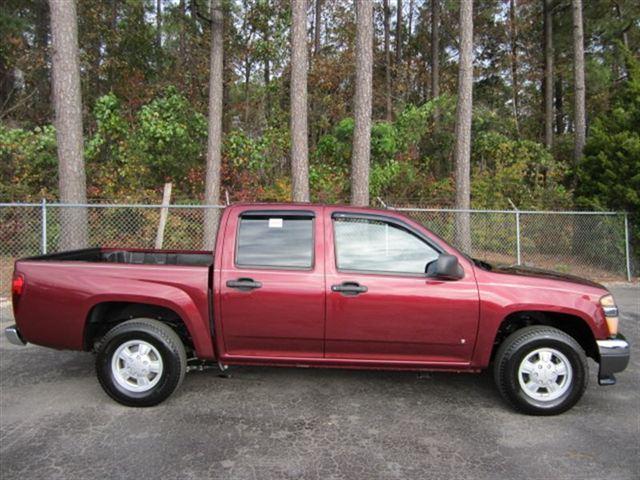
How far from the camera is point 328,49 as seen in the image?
23.9 metres

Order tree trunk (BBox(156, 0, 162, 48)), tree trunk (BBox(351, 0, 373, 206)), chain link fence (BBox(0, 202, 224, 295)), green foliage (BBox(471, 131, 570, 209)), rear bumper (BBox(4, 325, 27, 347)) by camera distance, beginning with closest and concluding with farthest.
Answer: rear bumper (BBox(4, 325, 27, 347)), tree trunk (BBox(351, 0, 373, 206)), chain link fence (BBox(0, 202, 224, 295)), green foliage (BBox(471, 131, 570, 209)), tree trunk (BBox(156, 0, 162, 48))

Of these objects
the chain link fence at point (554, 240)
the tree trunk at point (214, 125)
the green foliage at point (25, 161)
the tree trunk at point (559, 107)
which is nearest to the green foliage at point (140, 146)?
the green foliage at point (25, 161)

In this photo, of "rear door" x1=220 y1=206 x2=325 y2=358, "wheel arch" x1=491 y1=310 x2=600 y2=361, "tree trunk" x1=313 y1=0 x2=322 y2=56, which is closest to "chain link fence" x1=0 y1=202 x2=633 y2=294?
"wheel arch" x1=491 y1=310 x2=600 y2=361

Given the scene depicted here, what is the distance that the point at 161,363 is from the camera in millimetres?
4191

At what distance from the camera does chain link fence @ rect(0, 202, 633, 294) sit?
423 inches

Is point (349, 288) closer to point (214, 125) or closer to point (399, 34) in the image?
point (214, 125)

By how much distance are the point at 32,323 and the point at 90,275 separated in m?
0.68

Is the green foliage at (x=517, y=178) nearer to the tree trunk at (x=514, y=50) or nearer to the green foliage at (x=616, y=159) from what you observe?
the green foliage at (x=616, y=159)

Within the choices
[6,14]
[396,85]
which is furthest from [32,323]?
[396,85]

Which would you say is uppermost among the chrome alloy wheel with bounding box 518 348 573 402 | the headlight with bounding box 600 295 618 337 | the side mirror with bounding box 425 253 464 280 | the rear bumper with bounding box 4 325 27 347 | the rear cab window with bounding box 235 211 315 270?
the rear cab window with bounding box 235 211 315 270

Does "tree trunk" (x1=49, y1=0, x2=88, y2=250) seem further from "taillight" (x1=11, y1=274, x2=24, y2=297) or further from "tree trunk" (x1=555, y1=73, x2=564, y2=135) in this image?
"tree trunk" (x1=555, y1=73, x2=564, y2=135)

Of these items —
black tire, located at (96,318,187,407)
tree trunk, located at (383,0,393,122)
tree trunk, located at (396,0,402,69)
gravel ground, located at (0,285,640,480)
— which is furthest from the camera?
tree trunk, located at (396,0,402,69)

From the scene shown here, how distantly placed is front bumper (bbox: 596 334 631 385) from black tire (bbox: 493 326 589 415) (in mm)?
134

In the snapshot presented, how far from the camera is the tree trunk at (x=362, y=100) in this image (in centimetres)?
1046
